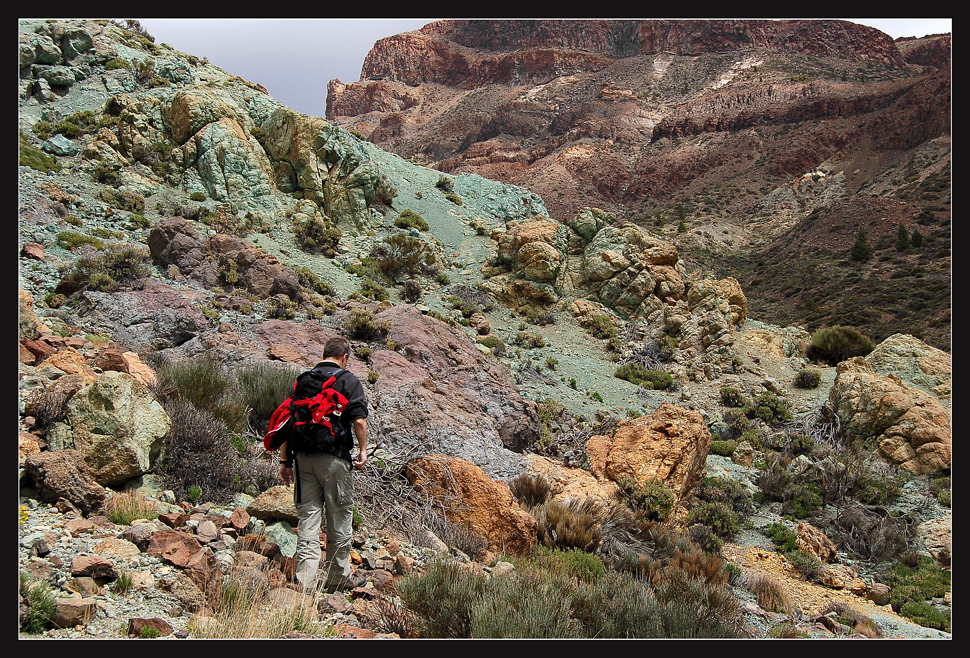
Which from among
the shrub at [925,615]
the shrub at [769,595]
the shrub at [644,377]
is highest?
the shrub at [644,377]

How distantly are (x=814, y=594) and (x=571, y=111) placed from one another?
81605 millimetres

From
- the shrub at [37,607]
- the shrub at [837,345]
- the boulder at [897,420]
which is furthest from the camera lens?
the shrub at [837,345]

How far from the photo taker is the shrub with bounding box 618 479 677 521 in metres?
7.57

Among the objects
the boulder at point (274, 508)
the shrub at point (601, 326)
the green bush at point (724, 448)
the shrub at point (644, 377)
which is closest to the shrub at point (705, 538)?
the green bush at point (724, 448)

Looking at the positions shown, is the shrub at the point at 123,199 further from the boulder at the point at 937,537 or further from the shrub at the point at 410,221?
the boulder at the point at 937,537

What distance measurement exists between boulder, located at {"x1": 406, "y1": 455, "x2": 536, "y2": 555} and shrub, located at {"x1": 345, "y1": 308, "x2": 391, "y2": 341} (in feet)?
15.5

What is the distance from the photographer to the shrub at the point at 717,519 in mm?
8008

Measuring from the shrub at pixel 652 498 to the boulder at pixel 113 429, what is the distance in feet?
19.5

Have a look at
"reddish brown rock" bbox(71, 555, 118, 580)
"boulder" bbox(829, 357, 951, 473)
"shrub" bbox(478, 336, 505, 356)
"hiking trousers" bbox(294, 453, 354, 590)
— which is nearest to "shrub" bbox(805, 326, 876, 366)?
"boulder" bbox(829, 357, 951, 473)

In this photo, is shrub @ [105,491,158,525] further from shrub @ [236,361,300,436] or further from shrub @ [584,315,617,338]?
shrub @ [584,315,617,338]

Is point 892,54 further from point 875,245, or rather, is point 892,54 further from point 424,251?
point 424,251

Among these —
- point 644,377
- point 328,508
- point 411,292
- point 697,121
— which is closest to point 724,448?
point 644,377

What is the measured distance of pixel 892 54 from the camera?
278ft

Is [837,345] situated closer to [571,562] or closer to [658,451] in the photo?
[658,451]
